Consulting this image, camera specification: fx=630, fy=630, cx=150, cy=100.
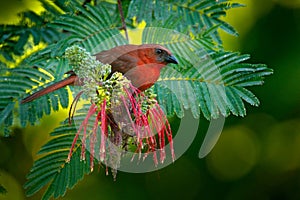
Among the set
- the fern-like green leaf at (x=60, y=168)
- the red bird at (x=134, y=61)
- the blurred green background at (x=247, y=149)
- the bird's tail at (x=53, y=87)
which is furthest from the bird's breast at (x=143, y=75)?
the blurred green background at (x=247, y=149)

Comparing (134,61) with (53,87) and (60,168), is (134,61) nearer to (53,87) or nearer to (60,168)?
(53,87)

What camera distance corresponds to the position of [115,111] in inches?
67.5

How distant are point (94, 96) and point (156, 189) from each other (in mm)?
2548

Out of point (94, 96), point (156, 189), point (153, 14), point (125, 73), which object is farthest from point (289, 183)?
point (94, 96)

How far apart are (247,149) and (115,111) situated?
257 centimetres

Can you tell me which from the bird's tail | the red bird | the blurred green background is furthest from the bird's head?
the blurred green background

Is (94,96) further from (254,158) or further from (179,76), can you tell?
(254,158)

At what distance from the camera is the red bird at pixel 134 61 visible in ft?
6.87

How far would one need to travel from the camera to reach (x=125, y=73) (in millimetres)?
2107

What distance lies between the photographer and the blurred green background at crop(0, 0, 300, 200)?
11.9ft

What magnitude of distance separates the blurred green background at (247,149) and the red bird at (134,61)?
1.15 metres

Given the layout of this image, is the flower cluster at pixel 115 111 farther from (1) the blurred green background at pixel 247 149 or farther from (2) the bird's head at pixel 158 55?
(1) the blurred green background at pixel 247 149

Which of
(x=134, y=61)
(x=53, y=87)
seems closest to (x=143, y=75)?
(x=134, y=61)

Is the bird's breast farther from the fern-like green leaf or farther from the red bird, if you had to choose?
the fern-like green leaf
